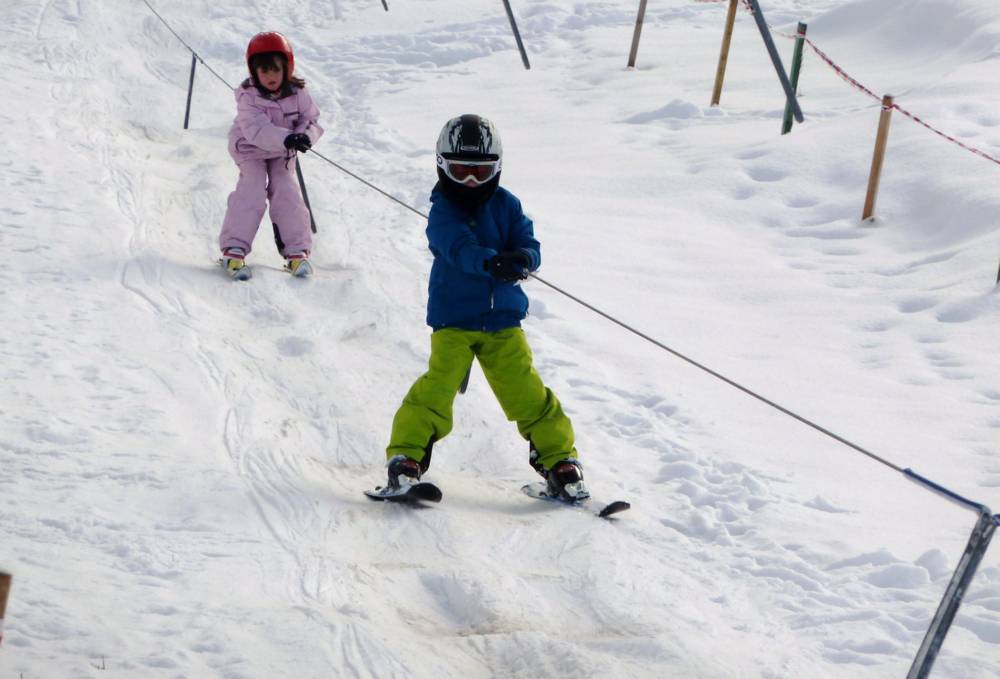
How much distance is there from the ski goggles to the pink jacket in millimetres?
2569

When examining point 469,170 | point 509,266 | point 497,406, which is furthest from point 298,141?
point 509,266

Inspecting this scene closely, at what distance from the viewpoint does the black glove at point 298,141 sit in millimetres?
6801

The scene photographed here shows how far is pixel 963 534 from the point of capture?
4.67 metres

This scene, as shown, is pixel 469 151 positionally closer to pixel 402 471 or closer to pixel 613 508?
pixel 402 471

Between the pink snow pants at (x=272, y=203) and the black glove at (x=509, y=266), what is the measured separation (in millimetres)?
3056

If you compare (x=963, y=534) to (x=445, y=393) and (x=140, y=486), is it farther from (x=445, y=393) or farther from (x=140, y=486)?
(x=140, y=486)

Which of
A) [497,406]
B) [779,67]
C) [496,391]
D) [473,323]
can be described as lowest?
[497,406]

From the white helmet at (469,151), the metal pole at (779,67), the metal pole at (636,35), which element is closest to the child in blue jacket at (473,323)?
the white helmet at (469,151)

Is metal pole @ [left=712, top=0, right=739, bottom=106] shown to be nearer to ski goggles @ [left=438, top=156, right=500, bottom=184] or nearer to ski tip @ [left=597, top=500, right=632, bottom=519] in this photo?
ski goggles @ [left=438, top=156, right=500, bottom=184]

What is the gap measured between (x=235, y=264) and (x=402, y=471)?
9.46ft

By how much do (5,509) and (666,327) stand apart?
420cm

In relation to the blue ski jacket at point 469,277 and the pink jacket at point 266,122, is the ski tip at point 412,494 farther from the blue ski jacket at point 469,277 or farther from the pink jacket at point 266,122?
the pink jacket at point 266,122

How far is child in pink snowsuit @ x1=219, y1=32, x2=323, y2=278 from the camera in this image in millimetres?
6844

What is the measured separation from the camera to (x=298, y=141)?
22.4ft
